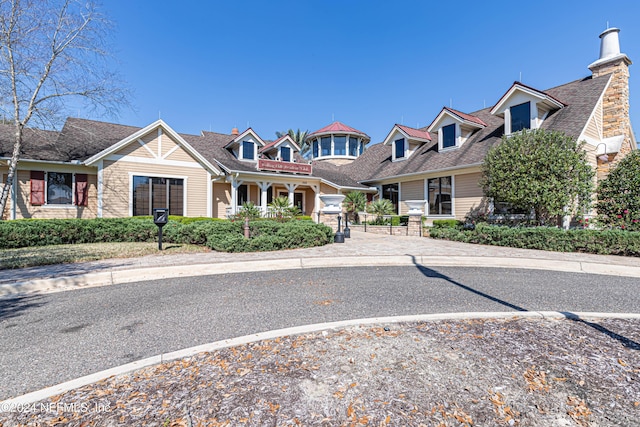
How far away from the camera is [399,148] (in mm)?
20562

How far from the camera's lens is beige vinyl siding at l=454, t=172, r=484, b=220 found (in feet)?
48.1

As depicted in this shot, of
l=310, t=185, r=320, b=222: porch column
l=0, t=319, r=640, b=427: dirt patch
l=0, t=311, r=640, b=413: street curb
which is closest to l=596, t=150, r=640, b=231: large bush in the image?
l=0, t=311, r=640, b=413: street curb

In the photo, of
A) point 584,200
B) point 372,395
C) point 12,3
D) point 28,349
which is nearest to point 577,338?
point 372,395

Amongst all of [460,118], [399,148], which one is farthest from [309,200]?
[460,118]

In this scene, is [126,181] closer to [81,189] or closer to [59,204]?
[81,189]

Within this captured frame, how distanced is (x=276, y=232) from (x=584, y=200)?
11.5 meters

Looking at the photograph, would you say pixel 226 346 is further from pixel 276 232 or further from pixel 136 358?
pixel 276 232

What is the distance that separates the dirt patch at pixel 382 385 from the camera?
6.42 feet

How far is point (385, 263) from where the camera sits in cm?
750

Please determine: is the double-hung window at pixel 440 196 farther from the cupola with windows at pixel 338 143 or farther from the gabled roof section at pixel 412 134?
the cupola with windows at pixel 338 143

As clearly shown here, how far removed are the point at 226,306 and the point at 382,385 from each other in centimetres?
264

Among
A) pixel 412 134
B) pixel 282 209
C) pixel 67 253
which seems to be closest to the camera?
pixel 67 253

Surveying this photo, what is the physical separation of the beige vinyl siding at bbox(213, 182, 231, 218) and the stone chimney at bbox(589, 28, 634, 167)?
61.1 feet

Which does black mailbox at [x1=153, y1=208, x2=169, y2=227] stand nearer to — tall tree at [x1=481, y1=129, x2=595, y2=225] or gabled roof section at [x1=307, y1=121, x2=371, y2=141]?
tall tree at [x1=481, y1=129, x2=595, y2=225]
